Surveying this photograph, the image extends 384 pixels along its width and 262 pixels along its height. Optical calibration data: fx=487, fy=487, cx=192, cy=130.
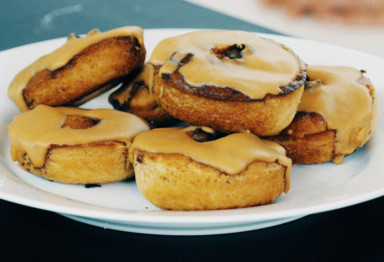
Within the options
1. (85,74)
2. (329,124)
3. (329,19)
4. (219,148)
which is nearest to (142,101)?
(85,74)

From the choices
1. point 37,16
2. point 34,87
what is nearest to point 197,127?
point 34,87

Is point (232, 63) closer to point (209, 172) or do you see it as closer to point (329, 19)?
point (209, 172)

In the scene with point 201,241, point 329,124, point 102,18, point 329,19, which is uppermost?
point 329,124

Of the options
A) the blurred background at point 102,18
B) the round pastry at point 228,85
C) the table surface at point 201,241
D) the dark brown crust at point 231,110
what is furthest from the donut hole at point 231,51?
the blurred background at point 102,18

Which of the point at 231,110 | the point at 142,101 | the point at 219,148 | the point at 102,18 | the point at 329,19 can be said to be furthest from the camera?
the point at 329,19

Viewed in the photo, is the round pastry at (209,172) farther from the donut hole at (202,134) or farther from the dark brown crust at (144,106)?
the dark brown crust at (144,106)

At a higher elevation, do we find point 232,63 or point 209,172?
point 232,63

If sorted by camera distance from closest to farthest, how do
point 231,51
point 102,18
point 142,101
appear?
point 231,51 < point 142,101 < point 102,18

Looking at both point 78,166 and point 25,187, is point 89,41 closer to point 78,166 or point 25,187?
point 78,166
